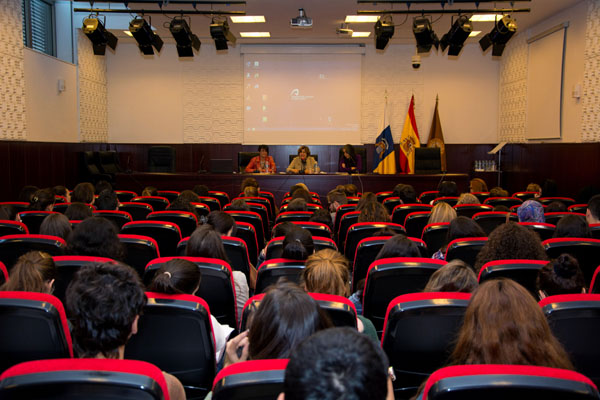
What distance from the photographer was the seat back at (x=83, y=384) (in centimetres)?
110

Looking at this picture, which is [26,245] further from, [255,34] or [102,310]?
[255,34]

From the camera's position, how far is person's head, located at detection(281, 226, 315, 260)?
112 inches

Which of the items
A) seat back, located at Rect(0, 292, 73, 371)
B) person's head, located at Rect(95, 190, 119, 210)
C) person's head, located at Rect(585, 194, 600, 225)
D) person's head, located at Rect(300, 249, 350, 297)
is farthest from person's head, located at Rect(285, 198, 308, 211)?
seat back, located at Rect(0, 292, 73, 371)

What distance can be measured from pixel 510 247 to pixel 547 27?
29.2ft

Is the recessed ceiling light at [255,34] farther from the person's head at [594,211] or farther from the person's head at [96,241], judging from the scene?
the person's head at [96,241]

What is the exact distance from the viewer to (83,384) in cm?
110

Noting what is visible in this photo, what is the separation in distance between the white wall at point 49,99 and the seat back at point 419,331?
9.14 meters

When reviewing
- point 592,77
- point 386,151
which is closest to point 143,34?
point 386,151

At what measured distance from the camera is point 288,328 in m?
1.40

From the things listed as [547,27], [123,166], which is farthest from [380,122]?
[123,166]

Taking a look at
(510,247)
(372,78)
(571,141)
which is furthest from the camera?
(372,78)

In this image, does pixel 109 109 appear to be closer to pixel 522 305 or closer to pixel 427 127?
pixel 427 127

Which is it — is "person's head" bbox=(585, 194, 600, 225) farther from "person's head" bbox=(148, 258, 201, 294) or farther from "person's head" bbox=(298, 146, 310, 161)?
"person's head" bbox=(298, 146, 310, 161)

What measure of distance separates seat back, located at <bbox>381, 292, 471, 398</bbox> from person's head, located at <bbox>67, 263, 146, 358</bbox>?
35.0 inches
